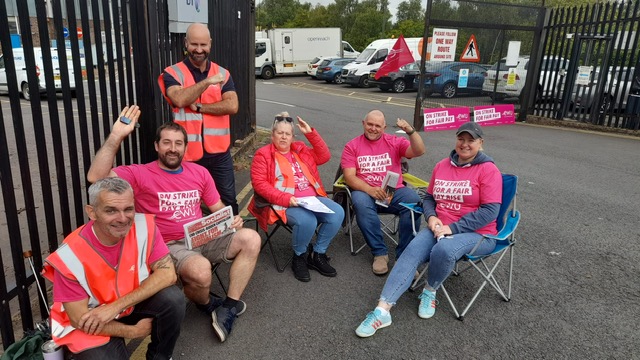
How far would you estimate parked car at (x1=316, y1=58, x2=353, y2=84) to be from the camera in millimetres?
23172

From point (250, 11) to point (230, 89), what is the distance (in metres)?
4.92

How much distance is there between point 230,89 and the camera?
3.77 metres

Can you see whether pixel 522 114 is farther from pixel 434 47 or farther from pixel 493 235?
pixel 493 235

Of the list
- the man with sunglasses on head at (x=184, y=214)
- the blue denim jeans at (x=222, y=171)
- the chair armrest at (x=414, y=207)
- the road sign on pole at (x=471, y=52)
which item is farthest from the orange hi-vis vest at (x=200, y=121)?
the road sign on pole at (x=471, y=52)

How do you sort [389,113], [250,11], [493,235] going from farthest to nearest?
[389,113]
[250,11]
[493,235]

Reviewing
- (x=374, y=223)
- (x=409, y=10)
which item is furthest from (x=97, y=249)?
(x=409, y=10)

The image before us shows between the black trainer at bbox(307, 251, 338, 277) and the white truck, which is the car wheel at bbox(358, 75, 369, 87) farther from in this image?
the black trainer at bbox(307, 251, 338, 277)

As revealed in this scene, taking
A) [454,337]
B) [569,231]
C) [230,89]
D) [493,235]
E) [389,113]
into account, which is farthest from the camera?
[389,113]

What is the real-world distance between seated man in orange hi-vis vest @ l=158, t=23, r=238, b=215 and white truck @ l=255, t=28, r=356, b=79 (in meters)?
22.9

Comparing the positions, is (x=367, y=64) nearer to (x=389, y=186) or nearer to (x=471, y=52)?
(x=471, y=52)

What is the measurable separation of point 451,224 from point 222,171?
2.05 meters

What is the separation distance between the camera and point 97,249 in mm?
2256

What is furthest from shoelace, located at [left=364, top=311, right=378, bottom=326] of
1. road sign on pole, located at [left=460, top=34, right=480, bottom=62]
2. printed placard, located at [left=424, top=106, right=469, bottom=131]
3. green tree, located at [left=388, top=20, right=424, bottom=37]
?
green tree, located at [left=388, top=20, right=424, bottom=37]

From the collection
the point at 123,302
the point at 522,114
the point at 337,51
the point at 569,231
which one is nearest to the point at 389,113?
the point at 522,114
